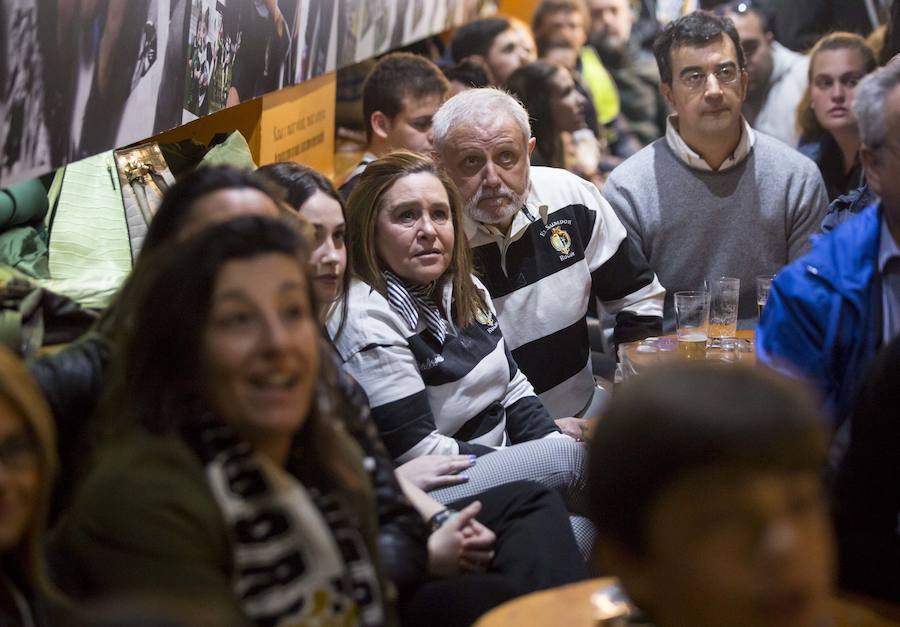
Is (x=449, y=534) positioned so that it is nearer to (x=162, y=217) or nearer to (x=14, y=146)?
(x=162, y=217)

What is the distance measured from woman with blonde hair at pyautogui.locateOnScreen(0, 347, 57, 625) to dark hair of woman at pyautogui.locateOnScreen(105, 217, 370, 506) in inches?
4.5

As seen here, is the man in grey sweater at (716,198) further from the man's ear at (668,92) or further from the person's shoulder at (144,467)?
the person's shoulder at (144,467)

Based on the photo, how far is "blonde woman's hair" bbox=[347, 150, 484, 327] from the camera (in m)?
3.30

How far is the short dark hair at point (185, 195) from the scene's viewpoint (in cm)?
221

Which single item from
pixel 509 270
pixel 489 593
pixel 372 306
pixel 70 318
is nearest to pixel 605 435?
pixel 489 593

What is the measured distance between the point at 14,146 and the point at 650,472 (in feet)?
6.19

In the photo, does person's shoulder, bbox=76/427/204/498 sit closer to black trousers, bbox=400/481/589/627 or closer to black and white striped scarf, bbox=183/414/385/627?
black and white striped scarf, bbox=183/414/385/627

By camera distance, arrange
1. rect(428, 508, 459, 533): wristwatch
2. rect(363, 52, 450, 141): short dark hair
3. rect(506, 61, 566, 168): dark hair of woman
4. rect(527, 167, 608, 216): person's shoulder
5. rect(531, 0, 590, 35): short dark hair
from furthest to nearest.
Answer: rect(531, 0, 590, 35): short dark hair < rect(506, 61, 566, 168): dark hair of woman < rect(363, 52, 450, 141): short dark hair < rect(527, 167, 608, 216): person's shoulder < rect(428, 508, 459, 533): wristwatch

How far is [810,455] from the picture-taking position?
4.80 ft

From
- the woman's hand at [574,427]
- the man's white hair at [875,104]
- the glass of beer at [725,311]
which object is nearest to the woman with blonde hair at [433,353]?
the woman's hand at [574,427]

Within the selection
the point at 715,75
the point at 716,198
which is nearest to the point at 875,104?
the point at 716,198

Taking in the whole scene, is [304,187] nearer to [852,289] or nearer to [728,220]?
[852,289]

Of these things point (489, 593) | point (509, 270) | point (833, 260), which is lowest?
point (489, 593)

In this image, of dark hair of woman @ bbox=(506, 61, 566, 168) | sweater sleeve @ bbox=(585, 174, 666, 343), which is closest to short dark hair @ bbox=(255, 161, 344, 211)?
sweater sleeve @ bbox=(585, 174, 666, 343)
